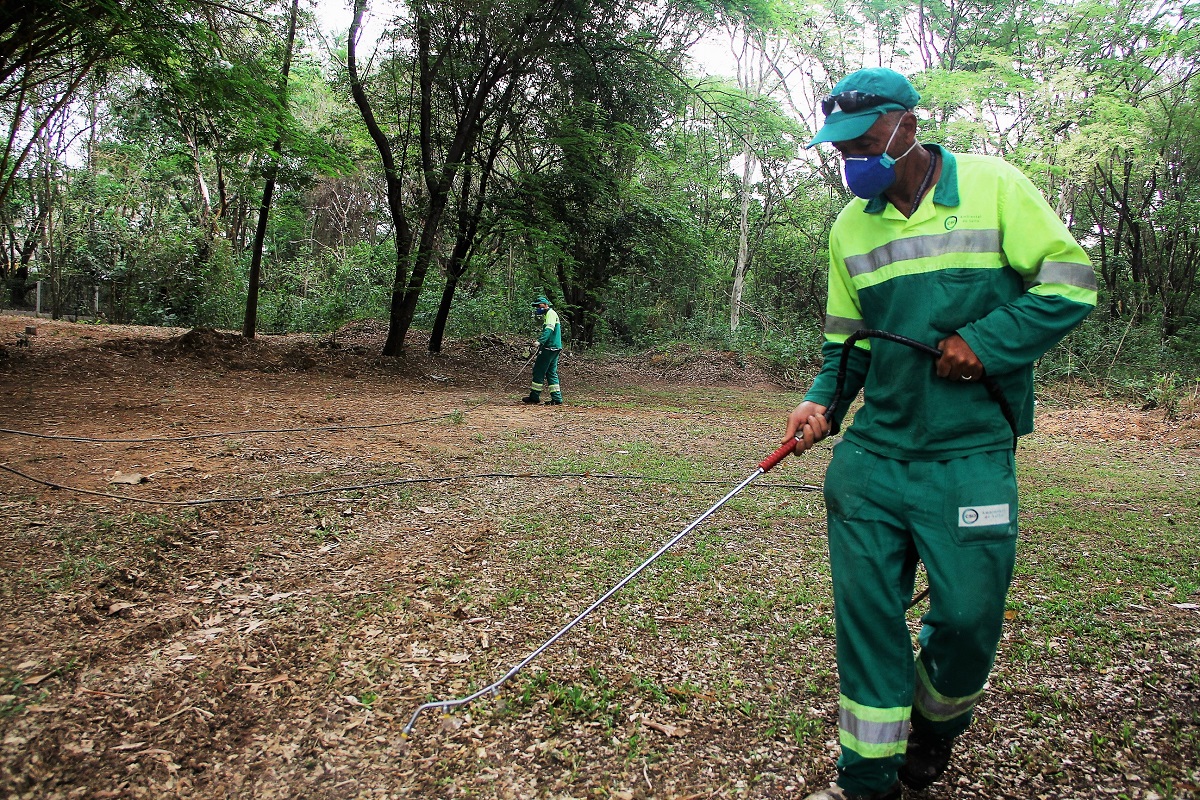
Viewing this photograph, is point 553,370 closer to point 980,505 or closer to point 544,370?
point 544,370

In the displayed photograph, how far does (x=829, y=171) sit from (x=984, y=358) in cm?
1933

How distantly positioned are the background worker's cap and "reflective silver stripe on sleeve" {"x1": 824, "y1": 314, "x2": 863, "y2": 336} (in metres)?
0.51

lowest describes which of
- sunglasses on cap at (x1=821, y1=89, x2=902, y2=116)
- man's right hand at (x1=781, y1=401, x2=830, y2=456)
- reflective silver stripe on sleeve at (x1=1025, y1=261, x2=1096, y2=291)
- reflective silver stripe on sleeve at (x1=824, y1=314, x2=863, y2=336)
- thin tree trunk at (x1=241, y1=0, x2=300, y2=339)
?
man's right hand at (x1=781, y1=401, x2=830, y2=456)

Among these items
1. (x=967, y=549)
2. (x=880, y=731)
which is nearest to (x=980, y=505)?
(x=967, y=549)

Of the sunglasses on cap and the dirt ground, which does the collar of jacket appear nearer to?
the sunglasses on cap

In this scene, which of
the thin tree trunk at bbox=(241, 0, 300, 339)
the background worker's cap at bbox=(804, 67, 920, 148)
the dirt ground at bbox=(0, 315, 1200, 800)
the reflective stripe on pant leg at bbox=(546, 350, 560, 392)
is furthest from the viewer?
the reflective stripe on pant leg at bbox=(546, 350, 560, 392)

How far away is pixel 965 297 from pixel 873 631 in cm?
88

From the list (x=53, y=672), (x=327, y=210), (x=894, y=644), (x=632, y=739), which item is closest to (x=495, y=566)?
(x=632, y=739)

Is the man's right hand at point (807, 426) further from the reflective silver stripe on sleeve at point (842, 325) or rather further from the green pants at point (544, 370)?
the green pants at point (544, 370)

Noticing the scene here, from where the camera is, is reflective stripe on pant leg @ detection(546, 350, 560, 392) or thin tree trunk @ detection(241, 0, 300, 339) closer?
thin tree trunk @ detection(241, 0, 300, 339)

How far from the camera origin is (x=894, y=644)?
172 cm

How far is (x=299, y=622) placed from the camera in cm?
284

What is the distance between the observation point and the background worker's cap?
181cm

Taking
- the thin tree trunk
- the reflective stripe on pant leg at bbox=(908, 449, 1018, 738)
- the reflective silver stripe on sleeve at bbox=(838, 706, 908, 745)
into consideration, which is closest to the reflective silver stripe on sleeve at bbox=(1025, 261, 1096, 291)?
the reflective stripe on pant leg at bbox=(908, 449, 1018, 738)
